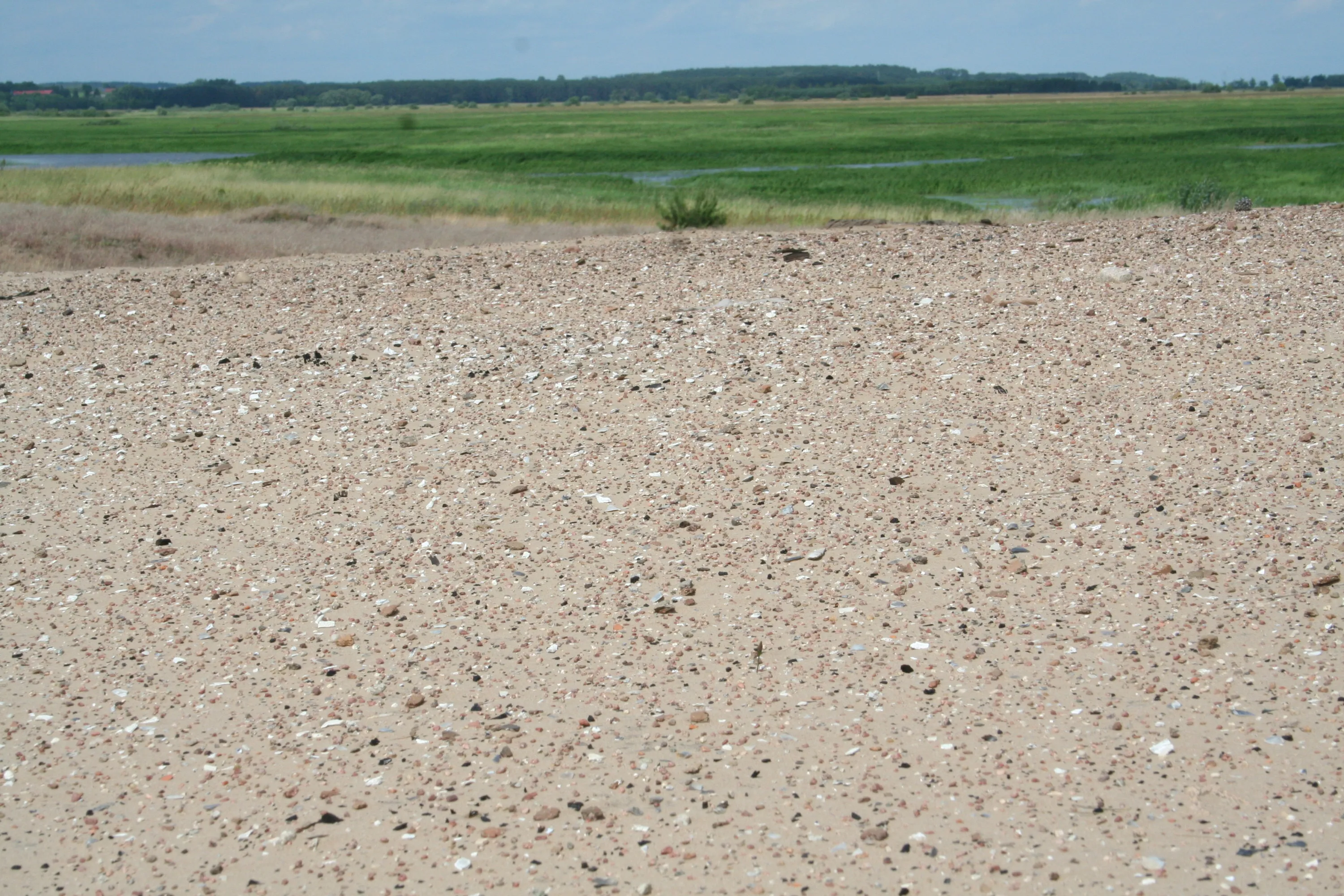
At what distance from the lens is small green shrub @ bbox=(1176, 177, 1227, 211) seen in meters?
15.2

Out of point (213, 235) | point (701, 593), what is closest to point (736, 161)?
point (213, 235)

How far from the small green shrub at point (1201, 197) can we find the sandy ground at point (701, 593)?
15.5ft

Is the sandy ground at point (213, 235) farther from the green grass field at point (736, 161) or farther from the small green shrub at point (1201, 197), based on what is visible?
the small green shrub at point (1201, 197)

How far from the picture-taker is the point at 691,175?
44.0 metres

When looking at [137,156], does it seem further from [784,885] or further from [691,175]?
[784,885]

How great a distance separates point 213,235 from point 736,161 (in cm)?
3401

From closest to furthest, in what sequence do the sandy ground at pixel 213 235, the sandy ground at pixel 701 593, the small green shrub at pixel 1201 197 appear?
the sandy ground at pixel 701 593
the small green shrub at pixel 1201 197
the sandy ground at pixel 213 235

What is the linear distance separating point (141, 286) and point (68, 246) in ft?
18.3

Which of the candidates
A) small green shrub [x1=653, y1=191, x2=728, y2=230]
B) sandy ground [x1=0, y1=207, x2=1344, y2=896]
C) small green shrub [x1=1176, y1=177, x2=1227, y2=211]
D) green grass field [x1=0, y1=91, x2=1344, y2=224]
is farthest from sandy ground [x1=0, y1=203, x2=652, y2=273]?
small green shrub [x1=1176, y1=177, x2=1227, y2=211]

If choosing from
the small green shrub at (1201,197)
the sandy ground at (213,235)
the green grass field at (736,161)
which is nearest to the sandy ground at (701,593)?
the small green shrub at (1201,197)

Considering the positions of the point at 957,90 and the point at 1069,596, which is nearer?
the point at 1069,596

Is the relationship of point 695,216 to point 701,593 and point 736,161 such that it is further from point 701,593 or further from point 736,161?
point 736,161

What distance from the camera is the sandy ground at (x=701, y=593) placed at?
4.22m

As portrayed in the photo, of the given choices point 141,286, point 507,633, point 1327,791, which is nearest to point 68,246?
point 141,286
